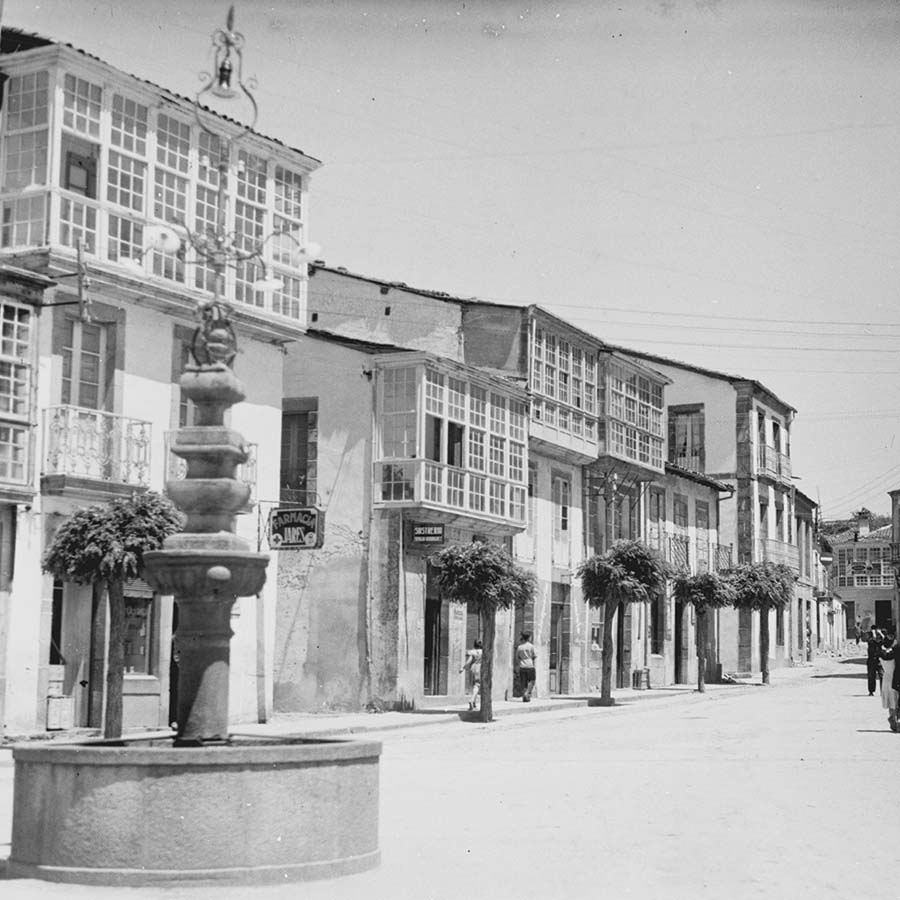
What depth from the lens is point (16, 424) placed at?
2234cm

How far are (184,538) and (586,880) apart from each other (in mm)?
3552

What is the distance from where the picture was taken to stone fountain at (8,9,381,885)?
9.20 m

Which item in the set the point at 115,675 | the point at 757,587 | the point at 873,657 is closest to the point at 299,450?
the point at 115,675

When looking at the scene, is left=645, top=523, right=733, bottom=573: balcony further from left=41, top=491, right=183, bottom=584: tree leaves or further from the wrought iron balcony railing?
left=41, top=491, right=183, bottom=584: tree leaves

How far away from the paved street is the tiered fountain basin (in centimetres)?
16

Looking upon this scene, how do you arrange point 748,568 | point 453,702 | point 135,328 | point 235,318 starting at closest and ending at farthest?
point 135,328
point 235,318
point 453,702
point 748,568

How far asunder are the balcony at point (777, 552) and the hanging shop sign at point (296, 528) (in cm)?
3610

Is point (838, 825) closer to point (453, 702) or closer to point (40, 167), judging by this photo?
point (40, 167)

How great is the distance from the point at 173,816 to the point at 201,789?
0.23 m

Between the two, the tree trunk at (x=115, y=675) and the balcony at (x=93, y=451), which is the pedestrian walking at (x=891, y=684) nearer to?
the tree trunk at (x=115, y=675)

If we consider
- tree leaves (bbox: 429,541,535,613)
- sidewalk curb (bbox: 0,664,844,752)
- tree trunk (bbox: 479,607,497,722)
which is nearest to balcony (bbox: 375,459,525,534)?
tree leaves (bbox: 429,541,535,613)

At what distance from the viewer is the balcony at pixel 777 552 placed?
6178 cm

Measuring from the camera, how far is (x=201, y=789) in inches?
363

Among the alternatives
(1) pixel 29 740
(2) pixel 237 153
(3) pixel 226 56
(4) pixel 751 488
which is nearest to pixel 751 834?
(3) pixel 226 56
